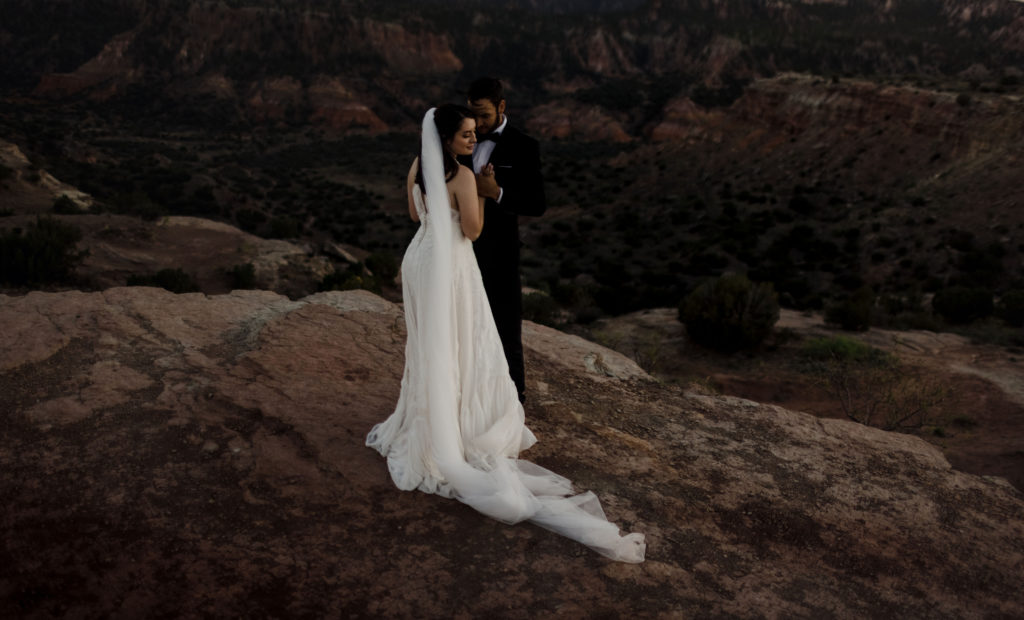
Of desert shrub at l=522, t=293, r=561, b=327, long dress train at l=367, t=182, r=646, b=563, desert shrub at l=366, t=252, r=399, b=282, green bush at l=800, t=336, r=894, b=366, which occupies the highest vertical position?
long dress train at l=367, t=182, r=646, b=563

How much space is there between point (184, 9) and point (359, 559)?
8680cm

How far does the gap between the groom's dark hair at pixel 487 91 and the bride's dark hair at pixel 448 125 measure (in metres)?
0.40

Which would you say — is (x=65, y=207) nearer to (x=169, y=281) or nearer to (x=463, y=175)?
(x=169, y=281)

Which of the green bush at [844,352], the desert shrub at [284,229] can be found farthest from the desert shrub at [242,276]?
the desert shrub at [284,229]

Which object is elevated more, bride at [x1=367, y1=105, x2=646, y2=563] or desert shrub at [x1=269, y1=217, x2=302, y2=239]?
bride at [x1=367, y1=105, x2=646, y2=563]

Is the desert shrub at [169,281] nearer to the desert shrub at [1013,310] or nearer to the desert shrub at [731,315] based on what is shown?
the desert shrub at [731,315]

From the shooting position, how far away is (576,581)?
258cm

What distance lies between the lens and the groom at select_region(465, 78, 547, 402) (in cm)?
344

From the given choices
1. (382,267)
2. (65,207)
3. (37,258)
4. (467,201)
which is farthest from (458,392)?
(65,207)

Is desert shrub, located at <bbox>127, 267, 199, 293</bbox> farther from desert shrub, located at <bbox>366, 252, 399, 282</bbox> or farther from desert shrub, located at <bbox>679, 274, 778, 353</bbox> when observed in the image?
desert shrub, located at <bbox>679, 274, 778, 353</bbox>

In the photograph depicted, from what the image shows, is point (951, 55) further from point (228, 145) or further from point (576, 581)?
point (576, 581)

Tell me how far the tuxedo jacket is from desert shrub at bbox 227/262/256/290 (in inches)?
380

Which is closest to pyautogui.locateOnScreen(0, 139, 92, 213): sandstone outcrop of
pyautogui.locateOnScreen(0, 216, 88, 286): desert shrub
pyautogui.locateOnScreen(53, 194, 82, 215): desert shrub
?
pyautogui.locateOnScreen(53, 194, 82, 215): desert shrub

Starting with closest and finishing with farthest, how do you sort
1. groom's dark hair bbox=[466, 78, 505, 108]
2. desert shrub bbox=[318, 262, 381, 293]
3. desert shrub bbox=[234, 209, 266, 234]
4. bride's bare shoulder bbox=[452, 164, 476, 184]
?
bride's bare shoulder bbox=[452, 164, 476, 184], groom's dark hair bbox=[466, 78, 505, 108], desert shrub bbox=[318, 262, 381, 293], desert shrub bbox=[234, 209, 266, 234]
